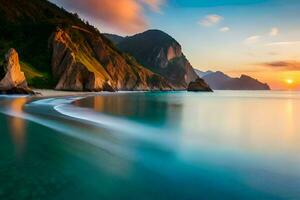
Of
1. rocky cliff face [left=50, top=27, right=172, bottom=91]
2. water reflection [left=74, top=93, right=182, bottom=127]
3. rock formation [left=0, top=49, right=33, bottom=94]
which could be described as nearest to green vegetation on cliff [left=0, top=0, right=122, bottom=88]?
rocky cliff face [left=50, top=27, right=172, bottom=91]

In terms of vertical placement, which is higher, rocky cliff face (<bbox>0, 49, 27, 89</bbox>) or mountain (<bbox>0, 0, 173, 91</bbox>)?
mountain (<bbox>0, 0, 173, 91</bbox>)

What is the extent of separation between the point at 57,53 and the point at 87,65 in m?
15.2

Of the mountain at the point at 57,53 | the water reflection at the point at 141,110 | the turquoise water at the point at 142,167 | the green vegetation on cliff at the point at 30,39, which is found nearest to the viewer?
the turquoise water at the point at 142,167

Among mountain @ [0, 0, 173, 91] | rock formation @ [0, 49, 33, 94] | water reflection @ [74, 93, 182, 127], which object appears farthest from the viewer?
mountain @ [0, 0, 173, 91]

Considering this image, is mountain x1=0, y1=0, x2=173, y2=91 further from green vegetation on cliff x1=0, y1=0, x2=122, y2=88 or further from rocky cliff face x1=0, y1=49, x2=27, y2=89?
rocky cliff face x1=0, y1=49, x2=27, y2=89

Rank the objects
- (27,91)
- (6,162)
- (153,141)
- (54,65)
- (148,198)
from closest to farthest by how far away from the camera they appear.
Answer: (148,198) → (6,162) → (153,141) → (27,91) → (54,65)

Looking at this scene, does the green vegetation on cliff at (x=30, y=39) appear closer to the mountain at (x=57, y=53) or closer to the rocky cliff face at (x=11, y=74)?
the mountain at (x=57, y=53)

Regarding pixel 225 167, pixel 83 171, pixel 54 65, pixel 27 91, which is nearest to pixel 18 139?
pixel 83 171

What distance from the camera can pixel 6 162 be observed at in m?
9.81

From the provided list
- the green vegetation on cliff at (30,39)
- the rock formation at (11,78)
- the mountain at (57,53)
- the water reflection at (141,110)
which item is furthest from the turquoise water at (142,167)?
the mountain at (57,53)

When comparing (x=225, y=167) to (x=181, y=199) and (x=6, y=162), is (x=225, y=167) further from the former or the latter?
(x=6, y=162)

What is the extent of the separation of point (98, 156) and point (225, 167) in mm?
5020

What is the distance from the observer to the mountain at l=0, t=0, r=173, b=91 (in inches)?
4368

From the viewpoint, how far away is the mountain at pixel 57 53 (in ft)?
364
